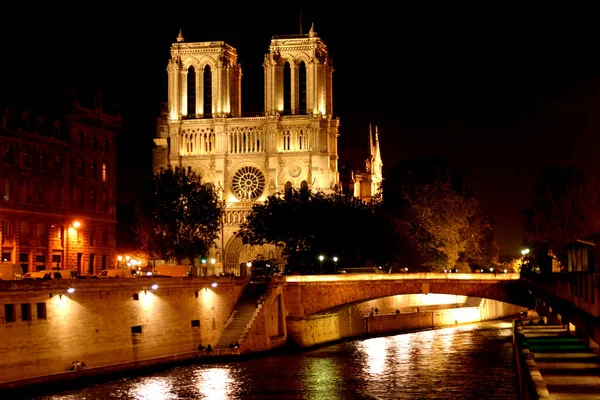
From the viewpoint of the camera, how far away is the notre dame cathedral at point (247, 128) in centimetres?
12725

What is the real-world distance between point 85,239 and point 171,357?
27.9m

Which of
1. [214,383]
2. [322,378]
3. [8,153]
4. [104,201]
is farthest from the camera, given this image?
[104,201]

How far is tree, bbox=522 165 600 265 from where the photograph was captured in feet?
358

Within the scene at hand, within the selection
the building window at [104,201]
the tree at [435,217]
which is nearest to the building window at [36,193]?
the building window at [104,201]

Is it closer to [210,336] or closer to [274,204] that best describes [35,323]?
[210,336]

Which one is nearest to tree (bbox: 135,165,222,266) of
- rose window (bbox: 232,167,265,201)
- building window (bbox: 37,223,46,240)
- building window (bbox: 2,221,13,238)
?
building window (bbox: 37,223,46,240)

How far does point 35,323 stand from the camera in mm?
49062

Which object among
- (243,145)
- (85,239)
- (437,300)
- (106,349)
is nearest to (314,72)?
(243,145)

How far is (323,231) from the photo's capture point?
330 feet

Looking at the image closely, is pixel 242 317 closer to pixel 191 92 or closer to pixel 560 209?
pixel 560 209

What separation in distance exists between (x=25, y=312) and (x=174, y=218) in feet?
148

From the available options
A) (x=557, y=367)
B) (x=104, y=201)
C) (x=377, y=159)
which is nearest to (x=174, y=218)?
(x=104, y=201)

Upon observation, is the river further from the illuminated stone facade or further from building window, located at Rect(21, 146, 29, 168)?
the illuminated stone facade

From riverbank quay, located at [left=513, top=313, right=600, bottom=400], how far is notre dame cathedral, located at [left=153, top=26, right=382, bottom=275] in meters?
74.1
